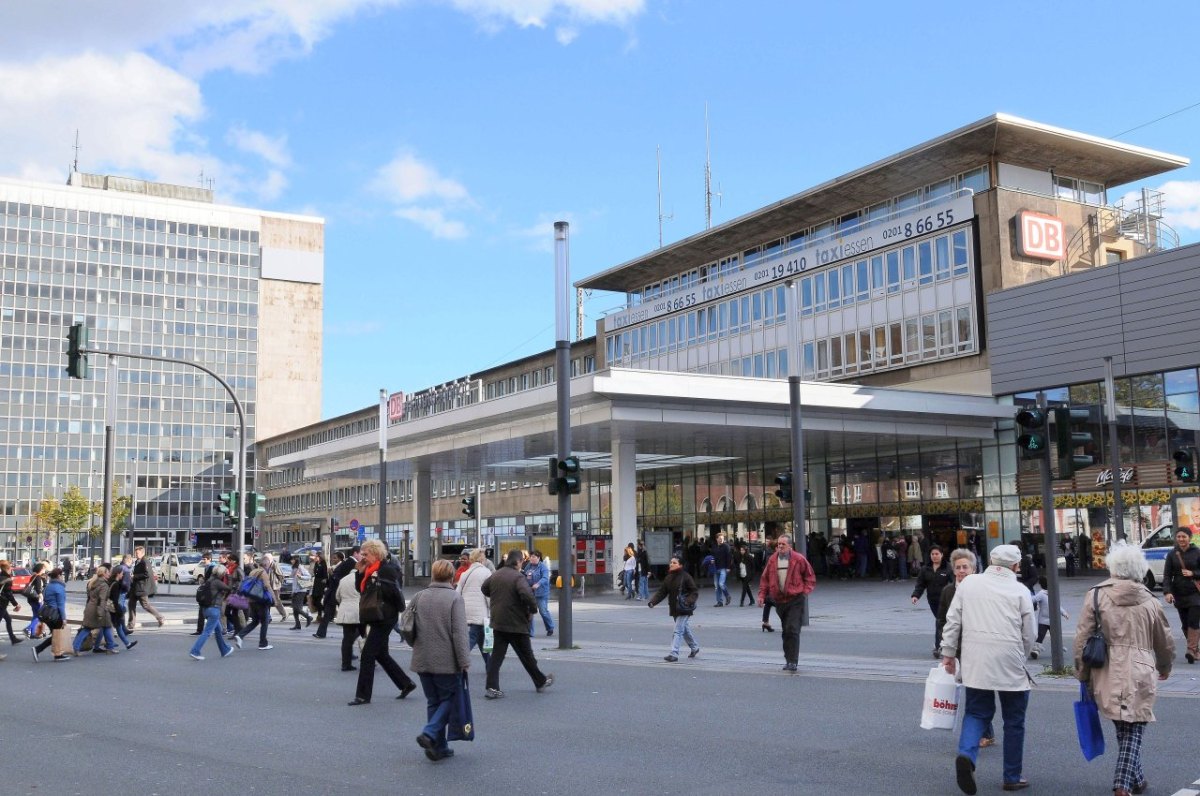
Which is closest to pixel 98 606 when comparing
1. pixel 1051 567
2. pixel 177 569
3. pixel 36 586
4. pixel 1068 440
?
pixel 36 586

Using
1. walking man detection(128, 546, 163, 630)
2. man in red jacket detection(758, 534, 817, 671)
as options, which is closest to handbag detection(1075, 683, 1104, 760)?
man in red jacket detection(758, 534, 817, 671)

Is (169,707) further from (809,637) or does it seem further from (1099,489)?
(1099,489)

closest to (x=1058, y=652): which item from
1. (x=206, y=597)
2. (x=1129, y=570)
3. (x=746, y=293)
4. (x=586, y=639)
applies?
(x=1129, y=570)

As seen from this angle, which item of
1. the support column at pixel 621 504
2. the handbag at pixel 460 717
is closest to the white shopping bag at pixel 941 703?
the handbag at pixel 460 717

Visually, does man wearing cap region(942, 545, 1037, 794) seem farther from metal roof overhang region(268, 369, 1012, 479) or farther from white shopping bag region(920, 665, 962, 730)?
metal roof overhang region(268, 369, 1012, 479)

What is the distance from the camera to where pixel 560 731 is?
33.5 ft

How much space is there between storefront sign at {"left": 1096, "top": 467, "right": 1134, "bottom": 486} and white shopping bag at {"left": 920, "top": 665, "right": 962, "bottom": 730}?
3235cm

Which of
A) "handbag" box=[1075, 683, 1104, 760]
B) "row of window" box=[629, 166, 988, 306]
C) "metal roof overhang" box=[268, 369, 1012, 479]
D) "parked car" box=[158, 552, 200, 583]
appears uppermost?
"row of window" box=[629, 166, 988, 306]

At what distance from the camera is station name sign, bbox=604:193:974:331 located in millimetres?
43531

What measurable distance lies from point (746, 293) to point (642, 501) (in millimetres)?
12305

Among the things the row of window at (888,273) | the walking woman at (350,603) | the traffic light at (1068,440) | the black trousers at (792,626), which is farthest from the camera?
the row of window at (888,273)

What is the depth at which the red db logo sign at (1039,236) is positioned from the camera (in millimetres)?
41656

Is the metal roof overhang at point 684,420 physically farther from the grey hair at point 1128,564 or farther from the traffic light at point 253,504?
the grey hair at point 1128,564

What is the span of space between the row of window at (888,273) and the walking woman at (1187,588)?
28.9 m
